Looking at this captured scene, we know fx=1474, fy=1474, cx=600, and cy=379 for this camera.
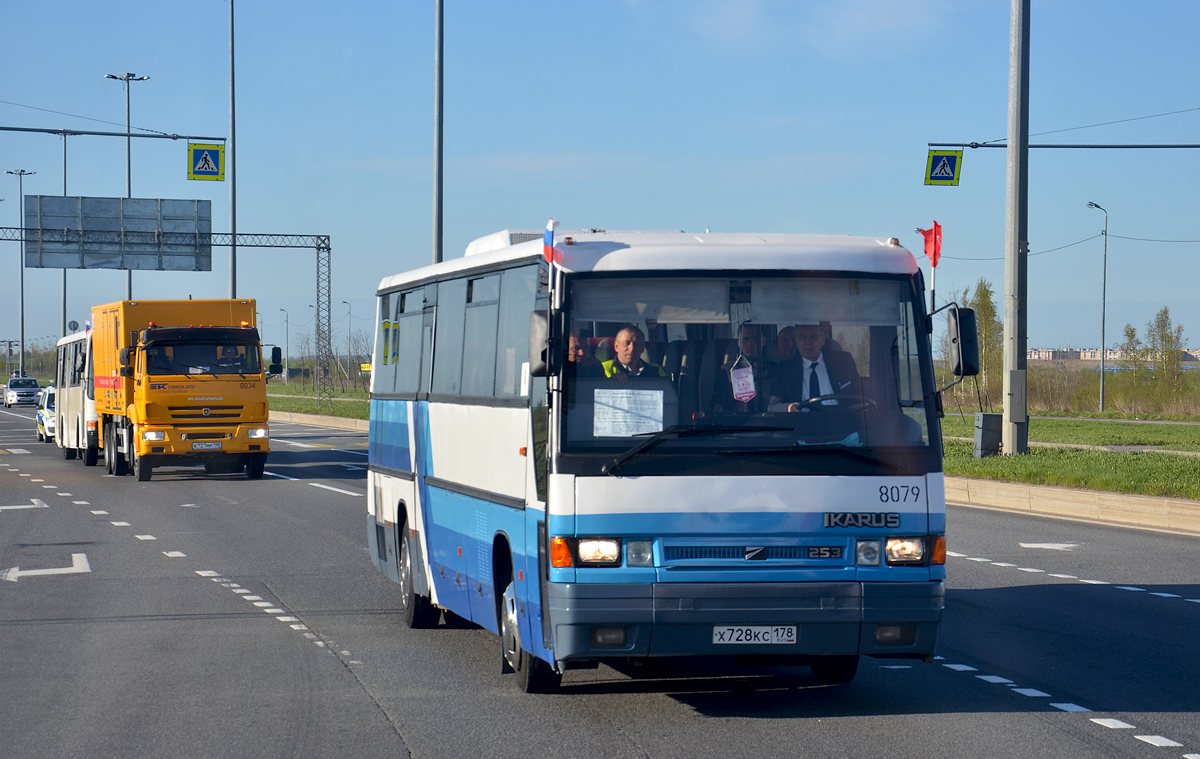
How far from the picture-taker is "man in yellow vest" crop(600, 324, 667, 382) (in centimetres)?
712

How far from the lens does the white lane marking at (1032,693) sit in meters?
7.90

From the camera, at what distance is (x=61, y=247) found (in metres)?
52.7

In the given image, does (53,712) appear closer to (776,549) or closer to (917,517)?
(776,549)

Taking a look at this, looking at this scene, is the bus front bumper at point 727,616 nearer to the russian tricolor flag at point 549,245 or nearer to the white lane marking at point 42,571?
the russian tricolor flag at point 549,245

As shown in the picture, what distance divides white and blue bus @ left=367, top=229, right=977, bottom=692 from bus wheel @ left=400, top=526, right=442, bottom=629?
2.65 m

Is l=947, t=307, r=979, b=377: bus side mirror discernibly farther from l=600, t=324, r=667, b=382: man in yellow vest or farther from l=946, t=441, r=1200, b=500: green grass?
l=946, t=441, r=1200, b=500: green grass

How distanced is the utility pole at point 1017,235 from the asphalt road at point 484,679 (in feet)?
26.8

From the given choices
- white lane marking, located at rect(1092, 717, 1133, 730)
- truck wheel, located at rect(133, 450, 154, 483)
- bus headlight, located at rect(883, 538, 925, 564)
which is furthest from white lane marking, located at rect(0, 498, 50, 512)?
white lane marking, located at rect(1092, 717, 1133, 730)

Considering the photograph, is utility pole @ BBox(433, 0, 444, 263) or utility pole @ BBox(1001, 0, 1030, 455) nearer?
utility pole @ BBox(1001, 0, 1030, 455)

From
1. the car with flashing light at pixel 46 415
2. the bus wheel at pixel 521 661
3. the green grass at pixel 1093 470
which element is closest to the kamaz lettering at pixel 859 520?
the bus wheel at pixel 521 661

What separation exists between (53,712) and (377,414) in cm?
433

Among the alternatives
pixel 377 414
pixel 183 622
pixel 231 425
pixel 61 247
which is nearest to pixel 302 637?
pixel 183 622

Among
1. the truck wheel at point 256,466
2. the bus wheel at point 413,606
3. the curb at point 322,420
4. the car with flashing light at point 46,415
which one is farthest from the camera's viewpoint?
the curb at point 322,420

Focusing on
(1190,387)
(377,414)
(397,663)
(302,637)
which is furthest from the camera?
(1190,387)
